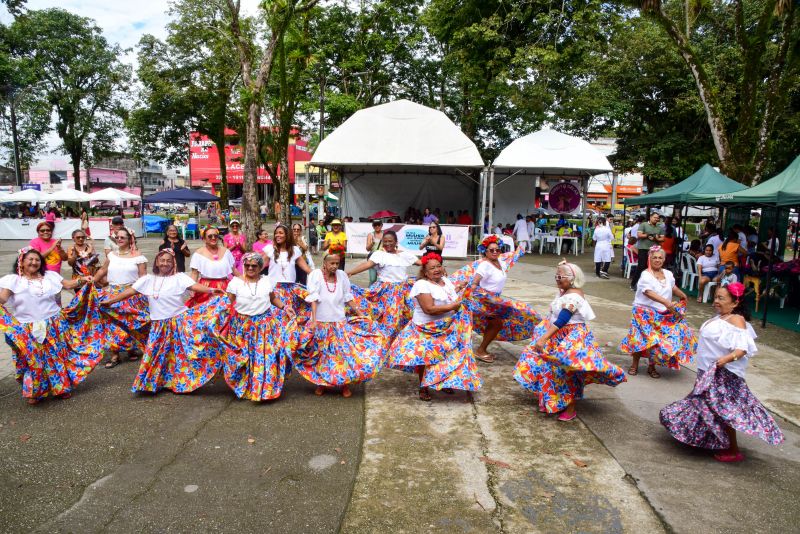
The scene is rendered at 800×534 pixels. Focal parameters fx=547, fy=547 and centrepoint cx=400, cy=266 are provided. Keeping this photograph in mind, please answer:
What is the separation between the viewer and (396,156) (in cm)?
1755

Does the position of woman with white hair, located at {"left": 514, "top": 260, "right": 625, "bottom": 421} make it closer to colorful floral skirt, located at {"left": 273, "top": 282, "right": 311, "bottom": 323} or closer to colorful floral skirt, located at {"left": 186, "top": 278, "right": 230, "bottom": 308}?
colorful floral skirt, located at {"left": 273, "top": 282, "right": 311, "bottom": 323}

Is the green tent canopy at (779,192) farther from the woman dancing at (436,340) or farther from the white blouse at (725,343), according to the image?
the woman dancing at (436,340)

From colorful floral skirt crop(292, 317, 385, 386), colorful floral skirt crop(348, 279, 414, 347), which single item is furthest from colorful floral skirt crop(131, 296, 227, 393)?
colorful floral skirt crop(348, 279, 414, 347)

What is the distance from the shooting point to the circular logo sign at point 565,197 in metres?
21.5

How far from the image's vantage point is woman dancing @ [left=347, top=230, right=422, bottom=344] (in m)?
6.98

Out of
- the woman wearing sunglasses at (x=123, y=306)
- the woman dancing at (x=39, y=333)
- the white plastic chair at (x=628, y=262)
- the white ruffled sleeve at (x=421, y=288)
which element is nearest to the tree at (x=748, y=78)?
the white plastic chair at (x=628, y=262)

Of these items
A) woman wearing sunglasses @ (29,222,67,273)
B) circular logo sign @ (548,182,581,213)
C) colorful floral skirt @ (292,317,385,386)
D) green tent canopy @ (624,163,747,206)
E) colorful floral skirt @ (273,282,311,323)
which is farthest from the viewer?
→ circular logo sign @ (548,182,581,213)

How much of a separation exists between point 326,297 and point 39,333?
2.74 m

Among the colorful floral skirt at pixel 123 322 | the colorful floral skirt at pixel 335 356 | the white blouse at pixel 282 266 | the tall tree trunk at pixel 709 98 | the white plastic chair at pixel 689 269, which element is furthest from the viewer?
the tall tree trunk at pixel 709 98

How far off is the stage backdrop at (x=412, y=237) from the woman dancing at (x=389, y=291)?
30.7 feet

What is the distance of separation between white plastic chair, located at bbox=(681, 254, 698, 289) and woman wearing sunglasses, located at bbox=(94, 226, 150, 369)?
451 inches

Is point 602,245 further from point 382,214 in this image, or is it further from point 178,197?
point 178,197

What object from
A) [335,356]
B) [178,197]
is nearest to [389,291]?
[335,356]

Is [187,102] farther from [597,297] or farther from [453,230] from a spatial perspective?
[597,297]
